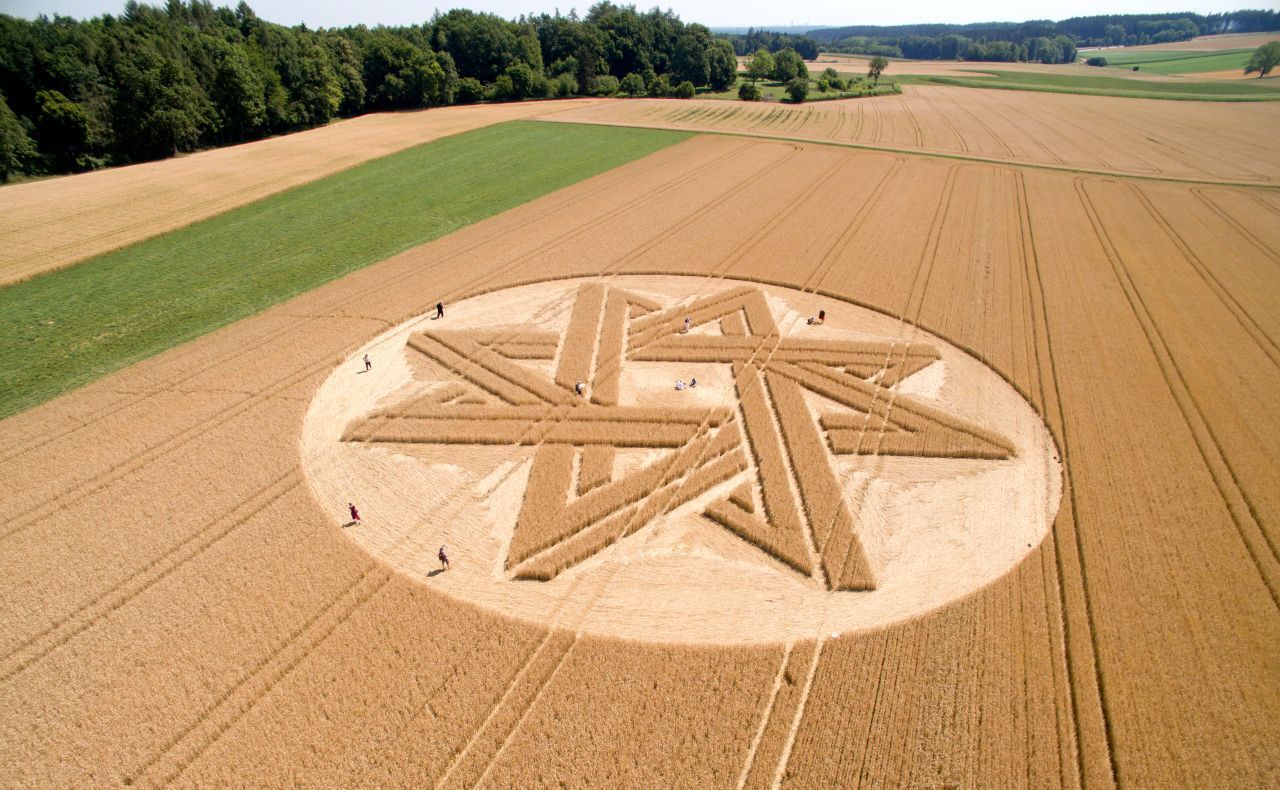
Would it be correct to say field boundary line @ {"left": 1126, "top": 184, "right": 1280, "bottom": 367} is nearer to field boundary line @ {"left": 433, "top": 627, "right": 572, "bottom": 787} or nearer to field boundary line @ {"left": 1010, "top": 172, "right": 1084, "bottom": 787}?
field boundary line @ {"left": 1010, "top": 172, "right": 1084, "bottom": 787}

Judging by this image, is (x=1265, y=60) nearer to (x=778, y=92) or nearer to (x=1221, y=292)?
(x=778, y=92)

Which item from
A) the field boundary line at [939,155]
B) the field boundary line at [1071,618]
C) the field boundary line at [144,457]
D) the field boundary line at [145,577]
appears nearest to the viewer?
the field boundary line at [1071,618]

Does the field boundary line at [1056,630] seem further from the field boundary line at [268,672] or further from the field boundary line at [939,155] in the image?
the field boundary line at [939,155]

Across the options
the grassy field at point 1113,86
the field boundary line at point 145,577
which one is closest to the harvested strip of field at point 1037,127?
the grassy field at point 1113,86

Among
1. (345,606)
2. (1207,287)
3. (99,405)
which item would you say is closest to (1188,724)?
(345,606)

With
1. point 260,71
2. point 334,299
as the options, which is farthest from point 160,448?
point 260,71

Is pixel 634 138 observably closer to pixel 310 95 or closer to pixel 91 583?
pixel 310 95
